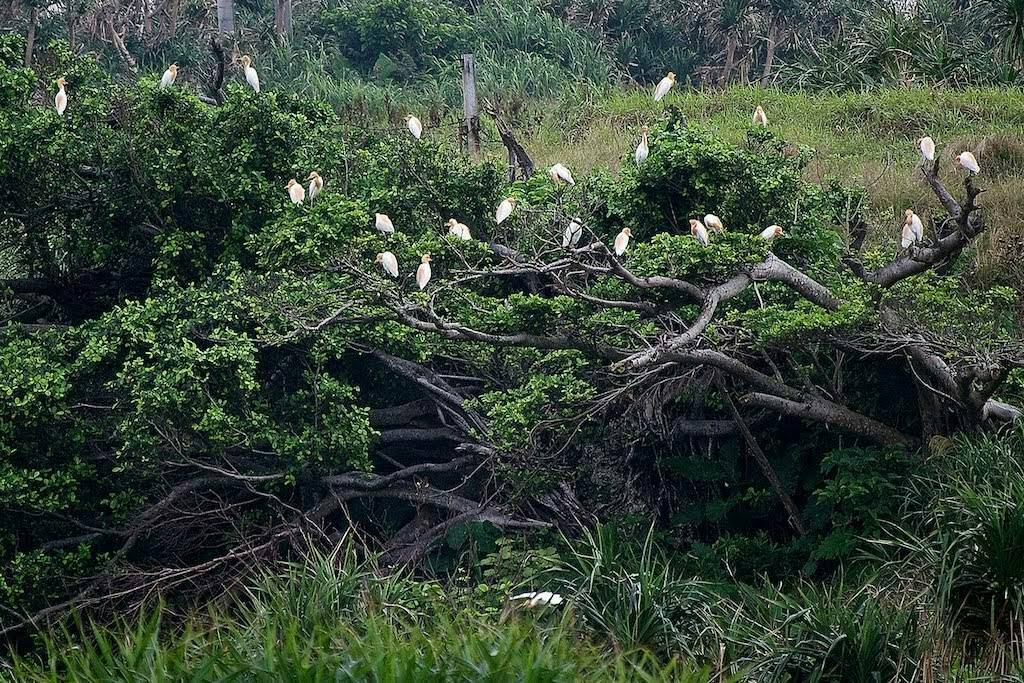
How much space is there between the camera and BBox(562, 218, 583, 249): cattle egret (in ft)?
24.9

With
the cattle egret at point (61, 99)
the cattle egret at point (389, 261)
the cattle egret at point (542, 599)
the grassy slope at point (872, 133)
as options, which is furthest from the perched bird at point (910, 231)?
the cattle egret at point (61, 99)

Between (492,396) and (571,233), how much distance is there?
4.18 feet

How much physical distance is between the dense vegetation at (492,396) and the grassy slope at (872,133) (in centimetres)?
33

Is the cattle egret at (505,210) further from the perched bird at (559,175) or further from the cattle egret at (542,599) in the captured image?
the cattle egret at (542,599)

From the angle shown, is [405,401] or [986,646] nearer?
[986,646]

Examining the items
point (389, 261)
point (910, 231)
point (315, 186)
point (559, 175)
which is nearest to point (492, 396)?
point (389, 261)

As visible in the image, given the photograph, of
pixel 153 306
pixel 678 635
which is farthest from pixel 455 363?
pixel 678 635

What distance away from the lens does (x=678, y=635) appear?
6.52 m

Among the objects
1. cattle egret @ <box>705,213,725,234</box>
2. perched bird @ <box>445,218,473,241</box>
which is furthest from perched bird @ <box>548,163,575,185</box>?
cattle egret @ <box>705,213,725,234</box>

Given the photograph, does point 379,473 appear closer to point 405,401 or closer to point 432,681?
point 405,401

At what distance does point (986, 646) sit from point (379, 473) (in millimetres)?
5238

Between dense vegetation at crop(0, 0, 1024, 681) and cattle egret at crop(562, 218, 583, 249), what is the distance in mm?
97

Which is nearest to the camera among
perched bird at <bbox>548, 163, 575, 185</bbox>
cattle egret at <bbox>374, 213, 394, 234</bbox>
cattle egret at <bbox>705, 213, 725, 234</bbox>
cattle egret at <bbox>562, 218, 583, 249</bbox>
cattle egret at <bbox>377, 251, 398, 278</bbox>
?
cattle egret at <bbox>562, 218, 583, 249</bbox>

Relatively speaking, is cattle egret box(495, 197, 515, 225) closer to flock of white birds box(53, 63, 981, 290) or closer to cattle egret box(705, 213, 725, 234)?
flock of white birds box(53, 63, 981, 290)
